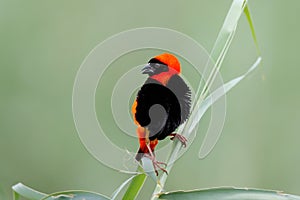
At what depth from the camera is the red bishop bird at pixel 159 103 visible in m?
0.52

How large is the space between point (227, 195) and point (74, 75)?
214 centimetres

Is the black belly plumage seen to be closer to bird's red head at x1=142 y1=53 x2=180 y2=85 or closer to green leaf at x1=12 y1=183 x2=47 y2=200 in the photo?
bird's red head at x1=142 y1=53 x2=180 y2=85

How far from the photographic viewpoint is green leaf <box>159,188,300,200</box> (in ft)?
1.78

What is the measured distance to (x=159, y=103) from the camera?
1.78 ft

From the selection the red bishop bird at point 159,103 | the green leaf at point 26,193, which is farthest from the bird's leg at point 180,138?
the green leaf at point 26,193

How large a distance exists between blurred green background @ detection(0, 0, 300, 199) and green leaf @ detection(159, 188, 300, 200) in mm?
1989

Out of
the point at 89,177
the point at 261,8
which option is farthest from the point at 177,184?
the point at 261,8

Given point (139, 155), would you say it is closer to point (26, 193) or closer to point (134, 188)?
point (134, 188)

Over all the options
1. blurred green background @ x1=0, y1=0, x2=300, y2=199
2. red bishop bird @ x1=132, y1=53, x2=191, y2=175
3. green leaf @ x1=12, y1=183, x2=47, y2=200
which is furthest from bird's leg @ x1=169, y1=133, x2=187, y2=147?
blurred green background @ x1=0, y1=0, x2=300, y2=199

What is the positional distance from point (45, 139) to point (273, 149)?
1347 millimetres

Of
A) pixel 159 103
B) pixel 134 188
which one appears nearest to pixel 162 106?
pixel 159 103

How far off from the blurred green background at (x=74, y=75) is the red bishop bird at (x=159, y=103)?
2013mm

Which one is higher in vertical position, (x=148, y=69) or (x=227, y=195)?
(x=148, y=69)

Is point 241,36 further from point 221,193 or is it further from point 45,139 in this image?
point 221,193
